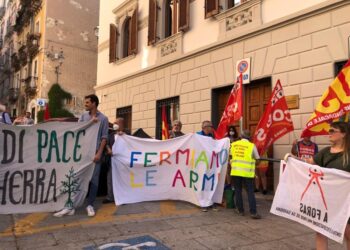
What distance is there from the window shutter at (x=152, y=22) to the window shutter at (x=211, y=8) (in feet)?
9.83

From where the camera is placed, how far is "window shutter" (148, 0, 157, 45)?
13.3m

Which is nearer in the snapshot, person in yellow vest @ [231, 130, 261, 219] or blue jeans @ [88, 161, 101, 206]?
blue jeans @ [88, 161, 101, 206]

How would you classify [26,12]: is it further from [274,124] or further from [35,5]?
[274,124]

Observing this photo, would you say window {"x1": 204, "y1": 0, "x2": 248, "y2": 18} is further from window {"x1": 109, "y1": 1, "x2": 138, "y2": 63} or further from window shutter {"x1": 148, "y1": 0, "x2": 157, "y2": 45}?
window {"x1": 109, "y1": 1, "x2": 138, "y2": 63}

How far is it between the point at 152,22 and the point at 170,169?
8.05 m

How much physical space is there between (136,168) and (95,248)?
8.61 feet

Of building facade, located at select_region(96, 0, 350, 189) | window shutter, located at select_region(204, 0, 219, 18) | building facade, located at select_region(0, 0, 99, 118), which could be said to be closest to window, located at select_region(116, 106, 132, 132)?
building facade, located at select_region(96, 0, 350, 189)

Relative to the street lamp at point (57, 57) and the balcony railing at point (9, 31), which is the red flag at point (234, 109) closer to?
the street lamp at point (57, 57)

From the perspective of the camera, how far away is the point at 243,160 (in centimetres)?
636

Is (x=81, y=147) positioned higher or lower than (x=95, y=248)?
higher

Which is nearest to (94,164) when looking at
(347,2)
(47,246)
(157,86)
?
(47,246)

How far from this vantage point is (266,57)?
8.98 metres

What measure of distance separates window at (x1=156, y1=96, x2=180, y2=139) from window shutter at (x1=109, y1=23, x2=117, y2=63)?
14.1ft

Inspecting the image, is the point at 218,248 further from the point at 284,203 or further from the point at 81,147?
the point at 81,147
